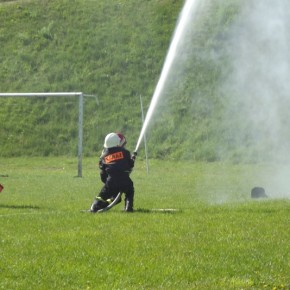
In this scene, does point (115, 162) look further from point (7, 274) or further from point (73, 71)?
point (73, 71)

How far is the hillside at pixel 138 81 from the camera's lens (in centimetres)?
3503

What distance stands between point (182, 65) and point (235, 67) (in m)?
3.06

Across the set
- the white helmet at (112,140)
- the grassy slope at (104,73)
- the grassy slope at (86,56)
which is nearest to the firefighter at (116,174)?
the white helmet at (112,140)

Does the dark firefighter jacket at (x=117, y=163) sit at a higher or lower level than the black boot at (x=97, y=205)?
higher

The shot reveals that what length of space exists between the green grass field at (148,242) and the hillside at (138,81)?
15.8m

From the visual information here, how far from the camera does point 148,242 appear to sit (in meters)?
10.5

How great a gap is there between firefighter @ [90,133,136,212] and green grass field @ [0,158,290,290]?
348mm

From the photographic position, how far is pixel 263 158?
3222cm

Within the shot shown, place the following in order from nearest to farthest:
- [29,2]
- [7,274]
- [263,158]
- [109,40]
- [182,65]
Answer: [7,274] → [263,158] → [182,65] → [109,40] → [29,2]

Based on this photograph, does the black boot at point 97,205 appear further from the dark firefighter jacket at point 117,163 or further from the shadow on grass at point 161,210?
the shadow on grass at point 161,210

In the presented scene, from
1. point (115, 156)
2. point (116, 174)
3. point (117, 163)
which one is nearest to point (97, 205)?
point (116, 174)

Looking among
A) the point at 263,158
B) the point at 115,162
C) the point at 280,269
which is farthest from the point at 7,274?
the point at 263,158

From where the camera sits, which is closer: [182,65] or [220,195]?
[220,195]

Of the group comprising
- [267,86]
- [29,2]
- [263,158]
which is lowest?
[263,158]
